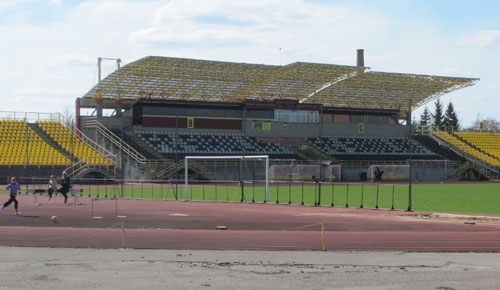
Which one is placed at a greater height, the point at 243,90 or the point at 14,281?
the point at 243,90

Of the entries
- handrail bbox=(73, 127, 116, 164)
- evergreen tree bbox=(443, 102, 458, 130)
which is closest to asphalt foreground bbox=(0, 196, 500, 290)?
handrail bbox=(73, 127, 116, 164)

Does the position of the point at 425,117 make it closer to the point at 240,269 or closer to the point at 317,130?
the point at 317,130

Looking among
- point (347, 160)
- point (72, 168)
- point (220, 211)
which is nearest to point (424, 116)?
point (347, 160)

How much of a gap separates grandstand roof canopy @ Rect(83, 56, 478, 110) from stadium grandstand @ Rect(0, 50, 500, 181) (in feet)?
0.42

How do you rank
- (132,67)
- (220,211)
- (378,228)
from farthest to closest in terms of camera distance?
1. (132,67)
2. (220,211)
3. (378,228)

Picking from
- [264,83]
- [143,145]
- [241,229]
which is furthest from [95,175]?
[241,229]

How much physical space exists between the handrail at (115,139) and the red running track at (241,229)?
31.1 metres

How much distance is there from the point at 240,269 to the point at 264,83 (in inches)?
2346

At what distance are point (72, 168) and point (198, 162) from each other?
11.9 metres

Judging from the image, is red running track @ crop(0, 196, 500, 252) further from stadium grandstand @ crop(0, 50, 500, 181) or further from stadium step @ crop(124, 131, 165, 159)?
stadium step @ crop(124, 131, 165, 159)

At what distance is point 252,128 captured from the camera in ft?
263

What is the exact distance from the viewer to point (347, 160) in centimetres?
7700

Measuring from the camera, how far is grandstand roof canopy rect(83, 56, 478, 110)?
65312mm

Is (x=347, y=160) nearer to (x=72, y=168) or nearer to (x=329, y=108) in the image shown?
(x=329, y=108)
